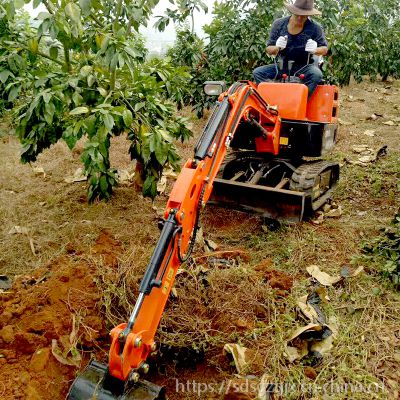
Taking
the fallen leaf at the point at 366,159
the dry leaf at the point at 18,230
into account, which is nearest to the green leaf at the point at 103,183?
the dry leaf at the point at 18,230

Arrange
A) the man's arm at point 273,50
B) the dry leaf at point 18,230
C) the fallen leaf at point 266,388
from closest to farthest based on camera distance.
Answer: the fallen leaf at point 266,388 < the dry leaf at point 18,230 < the man's arm at point 273,50

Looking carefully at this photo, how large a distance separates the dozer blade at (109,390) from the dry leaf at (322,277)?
200cm

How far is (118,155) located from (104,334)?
15.3ft

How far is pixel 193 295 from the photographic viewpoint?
3.41 m

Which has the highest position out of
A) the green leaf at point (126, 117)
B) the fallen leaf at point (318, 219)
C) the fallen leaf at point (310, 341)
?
the green leaf at point (126, 117)

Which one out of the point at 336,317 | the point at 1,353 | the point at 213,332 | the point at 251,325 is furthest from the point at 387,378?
the point at 1,353

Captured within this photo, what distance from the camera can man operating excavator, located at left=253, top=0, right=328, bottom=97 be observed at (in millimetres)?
5043

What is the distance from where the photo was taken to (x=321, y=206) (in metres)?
5.34

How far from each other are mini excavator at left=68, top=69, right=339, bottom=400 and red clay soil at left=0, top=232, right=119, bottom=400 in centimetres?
40

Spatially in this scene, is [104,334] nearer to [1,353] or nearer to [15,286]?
[1,353]

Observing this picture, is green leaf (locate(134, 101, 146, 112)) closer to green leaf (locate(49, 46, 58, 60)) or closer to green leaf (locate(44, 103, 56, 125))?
green leaf (locate(44, 103, 56, 125))

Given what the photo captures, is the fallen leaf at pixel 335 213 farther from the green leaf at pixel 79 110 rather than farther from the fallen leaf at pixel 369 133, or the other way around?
the fallen leaf at pixel 369 133

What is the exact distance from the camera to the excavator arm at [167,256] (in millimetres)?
2314

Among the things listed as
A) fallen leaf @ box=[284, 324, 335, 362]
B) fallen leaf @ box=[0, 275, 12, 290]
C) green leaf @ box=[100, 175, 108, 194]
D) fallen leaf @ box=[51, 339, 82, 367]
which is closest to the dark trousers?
green leaf @ box=[100, 175, 108, 194]
